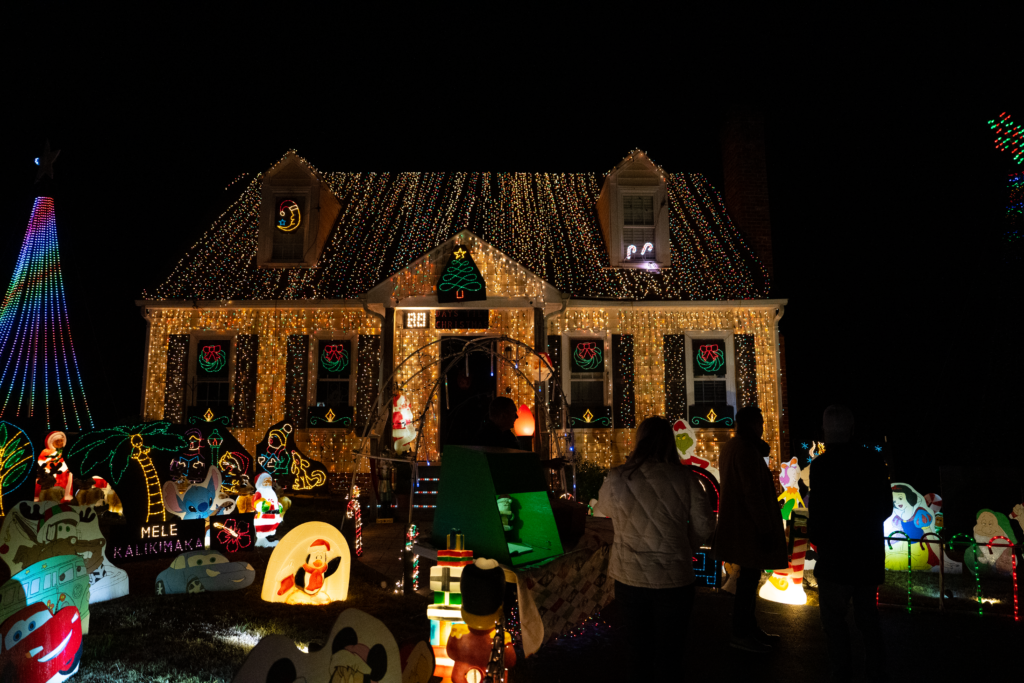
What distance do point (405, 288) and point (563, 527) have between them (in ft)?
23.5

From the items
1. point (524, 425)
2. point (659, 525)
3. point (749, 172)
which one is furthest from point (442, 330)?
point (659, 525)

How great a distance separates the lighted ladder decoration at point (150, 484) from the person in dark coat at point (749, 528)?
6.05 m

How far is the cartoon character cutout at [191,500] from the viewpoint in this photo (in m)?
7.51

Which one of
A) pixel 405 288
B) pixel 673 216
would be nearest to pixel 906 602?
pixel 405 288

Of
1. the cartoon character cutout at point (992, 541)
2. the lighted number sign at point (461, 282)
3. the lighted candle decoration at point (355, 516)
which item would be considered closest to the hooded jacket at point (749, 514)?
the lighted candle decoration at point (355, 516)

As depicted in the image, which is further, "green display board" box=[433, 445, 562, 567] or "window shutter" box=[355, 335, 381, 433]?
"window shutter" box=[355, 335, 381, 433]

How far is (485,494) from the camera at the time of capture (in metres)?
4.46

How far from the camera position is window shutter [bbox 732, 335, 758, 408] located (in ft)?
41.0

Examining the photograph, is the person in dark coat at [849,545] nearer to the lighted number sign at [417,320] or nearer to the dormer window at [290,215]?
the lighted number sign at [417,320]

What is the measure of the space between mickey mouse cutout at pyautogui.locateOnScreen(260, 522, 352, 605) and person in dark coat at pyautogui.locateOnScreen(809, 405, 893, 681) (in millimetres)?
4266

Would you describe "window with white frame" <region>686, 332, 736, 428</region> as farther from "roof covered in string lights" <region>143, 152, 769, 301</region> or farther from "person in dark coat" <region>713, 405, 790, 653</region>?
"person in dark coat" <region>713, 405, 790, 653</region>

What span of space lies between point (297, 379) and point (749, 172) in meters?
11.3

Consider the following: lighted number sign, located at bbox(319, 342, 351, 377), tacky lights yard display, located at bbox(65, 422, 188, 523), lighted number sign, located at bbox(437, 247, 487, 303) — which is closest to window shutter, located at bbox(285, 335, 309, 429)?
lighted number sign, located at bbox(319, 342, 351, 377)

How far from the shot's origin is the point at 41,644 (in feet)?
11.6
